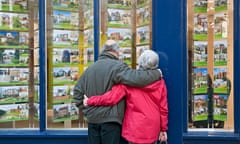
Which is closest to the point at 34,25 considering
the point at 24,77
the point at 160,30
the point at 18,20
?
the point at 18,20

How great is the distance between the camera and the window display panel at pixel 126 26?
15.0 ft

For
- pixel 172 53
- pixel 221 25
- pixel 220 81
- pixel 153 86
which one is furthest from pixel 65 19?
pixel 220 81

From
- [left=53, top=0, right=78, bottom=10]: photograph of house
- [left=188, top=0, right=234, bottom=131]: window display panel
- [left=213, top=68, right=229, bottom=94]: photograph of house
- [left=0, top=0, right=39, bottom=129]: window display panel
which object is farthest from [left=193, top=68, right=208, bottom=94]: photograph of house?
[left=0, top=0, right=39, bottom=129]: window display panel

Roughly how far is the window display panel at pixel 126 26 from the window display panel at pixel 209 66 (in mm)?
659

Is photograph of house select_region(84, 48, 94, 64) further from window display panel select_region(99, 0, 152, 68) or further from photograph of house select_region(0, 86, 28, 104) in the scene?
photograph of house select_region(0, 86, 28, 104)

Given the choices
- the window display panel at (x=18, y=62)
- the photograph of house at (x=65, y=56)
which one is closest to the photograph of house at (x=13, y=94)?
the window display panel at (x=18, y=62)

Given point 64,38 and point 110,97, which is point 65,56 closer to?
point 64,38

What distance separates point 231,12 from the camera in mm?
4449

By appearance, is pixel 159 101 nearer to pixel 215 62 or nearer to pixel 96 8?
pixel 215 62

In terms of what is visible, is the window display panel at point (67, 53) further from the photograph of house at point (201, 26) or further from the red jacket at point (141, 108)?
the photograph of house at point (201, 26)

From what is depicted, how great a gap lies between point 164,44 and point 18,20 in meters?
2.02

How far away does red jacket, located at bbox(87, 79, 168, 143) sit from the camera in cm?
354

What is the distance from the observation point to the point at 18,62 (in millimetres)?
4547

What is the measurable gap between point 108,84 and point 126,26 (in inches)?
51.0
